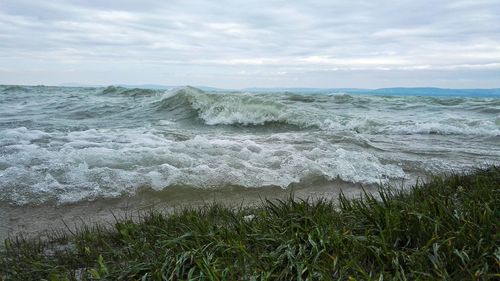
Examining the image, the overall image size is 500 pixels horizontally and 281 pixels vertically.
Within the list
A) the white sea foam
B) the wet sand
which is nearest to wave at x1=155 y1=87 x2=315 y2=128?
the white sea foam

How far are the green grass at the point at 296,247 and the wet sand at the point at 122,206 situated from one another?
0.50 m

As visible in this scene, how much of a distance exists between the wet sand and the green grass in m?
0.50

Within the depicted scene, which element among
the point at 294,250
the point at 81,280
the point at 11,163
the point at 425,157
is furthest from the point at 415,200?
the point at 11,163

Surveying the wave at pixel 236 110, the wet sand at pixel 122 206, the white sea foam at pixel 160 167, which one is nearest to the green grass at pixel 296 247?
the wet sand at pixel 122 206

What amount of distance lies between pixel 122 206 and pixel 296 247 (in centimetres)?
236

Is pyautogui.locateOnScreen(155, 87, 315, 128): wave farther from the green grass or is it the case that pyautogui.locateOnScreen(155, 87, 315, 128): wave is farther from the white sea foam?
the green grass

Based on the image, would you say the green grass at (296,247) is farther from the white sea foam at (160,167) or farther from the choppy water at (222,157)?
the white sea foam at (160,167)

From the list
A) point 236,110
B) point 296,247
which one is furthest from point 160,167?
point 236,110

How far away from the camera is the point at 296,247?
7.94 ft

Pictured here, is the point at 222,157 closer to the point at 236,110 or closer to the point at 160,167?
the point at 160,167

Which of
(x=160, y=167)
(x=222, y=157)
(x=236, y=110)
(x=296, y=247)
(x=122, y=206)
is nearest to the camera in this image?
(x=296, y=247)

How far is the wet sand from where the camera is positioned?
3.68m

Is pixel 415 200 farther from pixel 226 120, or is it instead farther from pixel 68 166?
pixel 226 120

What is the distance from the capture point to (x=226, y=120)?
40.4 feet
